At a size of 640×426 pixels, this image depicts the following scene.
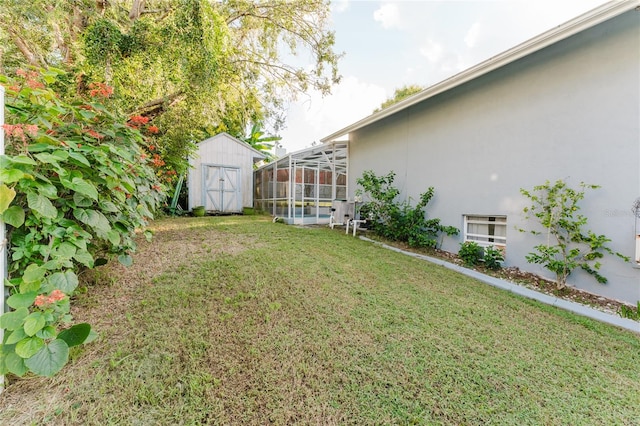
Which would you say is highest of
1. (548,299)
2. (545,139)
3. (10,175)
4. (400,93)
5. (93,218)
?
(400,93)

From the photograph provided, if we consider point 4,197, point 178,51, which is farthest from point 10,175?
point 178,51

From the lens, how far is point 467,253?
5.21 m

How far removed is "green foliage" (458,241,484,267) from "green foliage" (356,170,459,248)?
47 centimetres

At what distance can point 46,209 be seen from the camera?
162 cm

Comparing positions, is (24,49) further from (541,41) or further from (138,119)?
(541,41)

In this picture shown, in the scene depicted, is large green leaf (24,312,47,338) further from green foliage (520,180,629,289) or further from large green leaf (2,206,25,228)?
green foliage (520,180,629,289)

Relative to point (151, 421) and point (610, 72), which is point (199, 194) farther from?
point (610, 72)

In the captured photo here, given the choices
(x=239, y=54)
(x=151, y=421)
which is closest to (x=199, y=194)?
(x=239, y=54)

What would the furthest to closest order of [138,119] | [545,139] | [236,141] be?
[236,141]
[545,139]
[138,119]

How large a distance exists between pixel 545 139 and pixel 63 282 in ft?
20.4

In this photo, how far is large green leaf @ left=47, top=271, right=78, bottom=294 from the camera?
1634mm

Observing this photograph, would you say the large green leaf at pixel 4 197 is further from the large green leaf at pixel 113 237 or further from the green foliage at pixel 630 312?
the green foliage at pixel 630 312

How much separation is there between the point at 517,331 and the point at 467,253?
2532 millimetres

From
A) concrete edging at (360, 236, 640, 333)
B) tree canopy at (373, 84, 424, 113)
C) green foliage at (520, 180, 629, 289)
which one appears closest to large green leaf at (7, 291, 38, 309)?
concrete edging at (360, 236, 640, 333)
